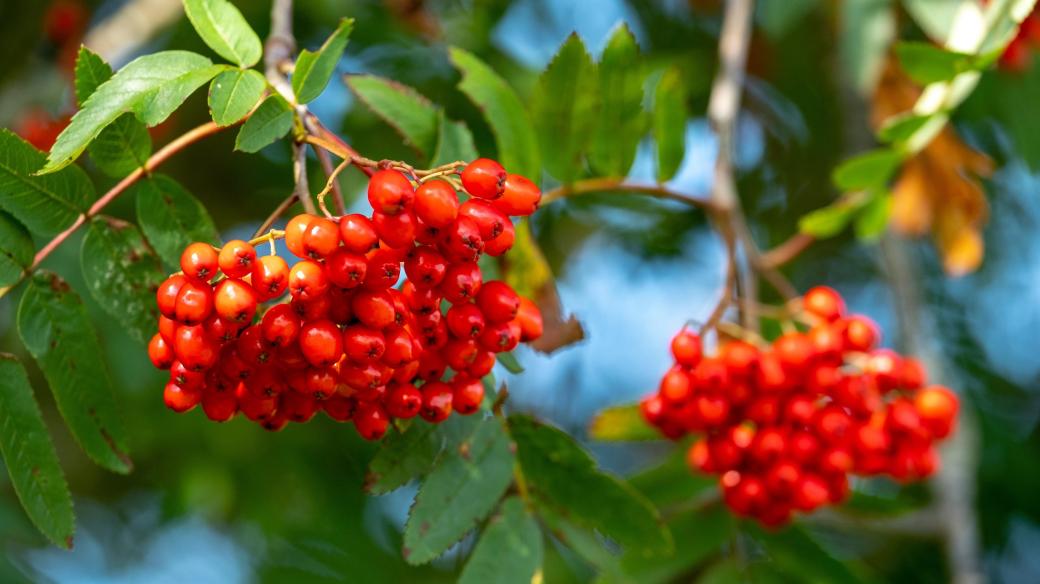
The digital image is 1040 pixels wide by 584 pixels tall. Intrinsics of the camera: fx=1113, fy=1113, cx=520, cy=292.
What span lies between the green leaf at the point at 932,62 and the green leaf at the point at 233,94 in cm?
126

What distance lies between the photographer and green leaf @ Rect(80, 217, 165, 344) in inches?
64.9

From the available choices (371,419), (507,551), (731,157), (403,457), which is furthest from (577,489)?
(731,157)

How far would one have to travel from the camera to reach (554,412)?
4.39 m

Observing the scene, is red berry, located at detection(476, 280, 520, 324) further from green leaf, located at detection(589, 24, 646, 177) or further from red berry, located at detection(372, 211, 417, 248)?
green leaf, located at detection(589, 24, 646, 177)

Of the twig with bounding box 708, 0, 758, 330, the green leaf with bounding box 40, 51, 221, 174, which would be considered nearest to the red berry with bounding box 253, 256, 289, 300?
the green leaf with bounding box 40, 51, 221, 174

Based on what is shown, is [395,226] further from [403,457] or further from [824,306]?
[824,306]

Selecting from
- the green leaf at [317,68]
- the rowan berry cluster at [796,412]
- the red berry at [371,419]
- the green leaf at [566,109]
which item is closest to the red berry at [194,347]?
the red berry at [371,419]

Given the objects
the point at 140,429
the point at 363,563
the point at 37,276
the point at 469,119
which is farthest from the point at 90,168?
the point at 37,276

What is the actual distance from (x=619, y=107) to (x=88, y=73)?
3.25 ft

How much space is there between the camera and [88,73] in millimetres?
1417

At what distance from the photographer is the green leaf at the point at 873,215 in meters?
2.44

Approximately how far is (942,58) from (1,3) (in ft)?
11.4

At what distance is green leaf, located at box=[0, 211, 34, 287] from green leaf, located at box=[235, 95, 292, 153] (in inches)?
15.4

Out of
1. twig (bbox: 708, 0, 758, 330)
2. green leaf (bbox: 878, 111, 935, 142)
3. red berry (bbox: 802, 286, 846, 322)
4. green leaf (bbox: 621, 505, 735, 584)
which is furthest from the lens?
green leaf (bbox: 621, 505, 735, 584)
